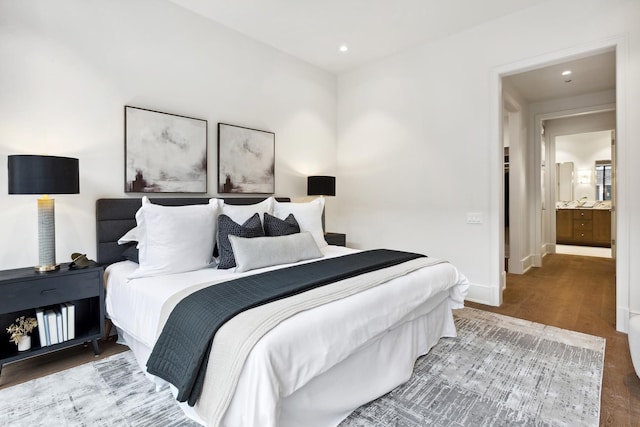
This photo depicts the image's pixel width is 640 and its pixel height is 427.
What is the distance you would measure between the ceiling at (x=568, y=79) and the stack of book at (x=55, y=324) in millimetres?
5269

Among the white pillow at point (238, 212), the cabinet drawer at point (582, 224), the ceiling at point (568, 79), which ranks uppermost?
the ceiling at point (568, 79)

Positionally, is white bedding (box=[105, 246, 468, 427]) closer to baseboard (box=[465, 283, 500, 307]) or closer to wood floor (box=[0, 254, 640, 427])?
wood floor (box=[0, 254, 640, 427])

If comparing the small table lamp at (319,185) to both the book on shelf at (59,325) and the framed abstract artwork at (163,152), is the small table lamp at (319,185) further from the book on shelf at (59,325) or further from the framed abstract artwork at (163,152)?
the book on shelf at (59,325)

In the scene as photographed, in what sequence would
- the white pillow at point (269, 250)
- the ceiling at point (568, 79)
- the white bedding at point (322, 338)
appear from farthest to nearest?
the ceiling at point (568, 79)
the white pillow at point (269, 250)
the white bedding at point (322, 338)

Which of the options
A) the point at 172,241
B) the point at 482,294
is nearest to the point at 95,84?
the point at 172,241

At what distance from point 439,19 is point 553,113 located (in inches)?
134

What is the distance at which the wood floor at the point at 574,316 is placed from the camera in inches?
78.6

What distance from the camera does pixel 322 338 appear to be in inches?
59.0

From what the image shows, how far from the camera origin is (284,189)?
4.37 meters

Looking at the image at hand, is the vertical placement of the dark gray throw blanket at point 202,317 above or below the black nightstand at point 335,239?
below

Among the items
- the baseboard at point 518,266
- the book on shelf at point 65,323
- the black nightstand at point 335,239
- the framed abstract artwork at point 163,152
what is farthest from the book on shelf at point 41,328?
the baseboard at point 518,266

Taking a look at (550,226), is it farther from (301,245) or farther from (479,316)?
(301,245)

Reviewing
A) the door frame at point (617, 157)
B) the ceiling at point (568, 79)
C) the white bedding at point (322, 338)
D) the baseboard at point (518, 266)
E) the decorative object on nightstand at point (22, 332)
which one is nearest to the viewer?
the white bedding at point (322, 338)

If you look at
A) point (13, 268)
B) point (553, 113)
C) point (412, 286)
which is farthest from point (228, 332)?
point (553, 113)
